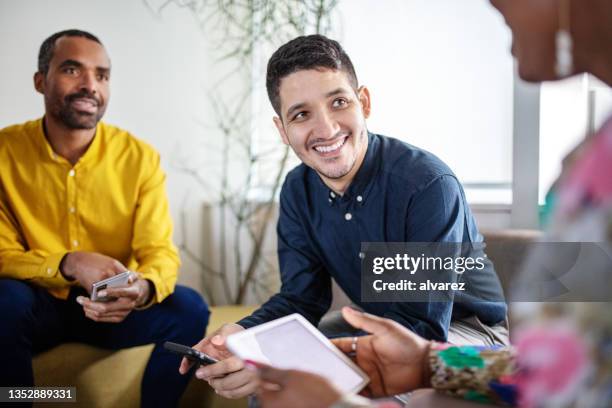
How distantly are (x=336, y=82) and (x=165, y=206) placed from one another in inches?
33.9

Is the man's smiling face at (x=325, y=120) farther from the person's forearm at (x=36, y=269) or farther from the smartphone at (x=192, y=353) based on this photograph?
the person's forearm at (x=36, y=269)

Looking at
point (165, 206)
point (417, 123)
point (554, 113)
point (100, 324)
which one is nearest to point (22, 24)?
point (165, 206)

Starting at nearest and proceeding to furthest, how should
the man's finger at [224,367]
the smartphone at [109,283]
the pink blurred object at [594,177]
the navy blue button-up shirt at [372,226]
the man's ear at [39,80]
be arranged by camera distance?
the pink blurred object at [594,177]
the man's finger at [224,367]
the navy blue button-up shirt at [372,226]
the smartphone at [109,283]
the man's ear at [39,80]

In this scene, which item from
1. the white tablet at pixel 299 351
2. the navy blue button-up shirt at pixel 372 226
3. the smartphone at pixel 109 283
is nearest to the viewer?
the white tablet at pixel 299 351

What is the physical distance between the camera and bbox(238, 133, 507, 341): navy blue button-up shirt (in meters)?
1.52

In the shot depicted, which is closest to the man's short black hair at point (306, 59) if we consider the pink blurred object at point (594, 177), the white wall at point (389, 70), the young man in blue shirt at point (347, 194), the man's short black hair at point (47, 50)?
the young man in blue shirt at point (347, 194)

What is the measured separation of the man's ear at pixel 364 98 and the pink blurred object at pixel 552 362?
1.22m

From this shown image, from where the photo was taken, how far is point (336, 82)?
64.4 inches

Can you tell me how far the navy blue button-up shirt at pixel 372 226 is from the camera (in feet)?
4.99

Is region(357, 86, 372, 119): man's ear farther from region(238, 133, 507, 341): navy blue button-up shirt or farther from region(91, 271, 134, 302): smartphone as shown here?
region(91, 271, 134, 302): smartphone

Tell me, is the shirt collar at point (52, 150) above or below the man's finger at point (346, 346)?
above

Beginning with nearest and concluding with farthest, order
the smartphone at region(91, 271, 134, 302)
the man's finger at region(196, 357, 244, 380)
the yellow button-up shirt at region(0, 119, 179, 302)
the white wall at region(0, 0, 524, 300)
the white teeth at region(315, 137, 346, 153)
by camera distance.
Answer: the man's finger at region(196, 357, 244, 380), the white teeth at region(315, 137, 346, 153), the smartphone at region(91, 271, 134, 302), the yellow button-up shirt at region(0, 119, 179, 302), the white wall at region(0, 0, 524, 300)

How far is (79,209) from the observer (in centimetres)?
203

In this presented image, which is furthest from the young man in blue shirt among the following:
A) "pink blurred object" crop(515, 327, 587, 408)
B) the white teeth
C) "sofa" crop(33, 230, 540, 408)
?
"pink blurred object" crop(515, 327, 587, 408)
